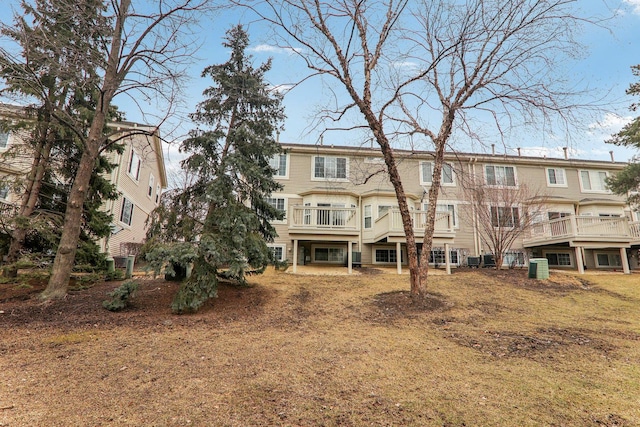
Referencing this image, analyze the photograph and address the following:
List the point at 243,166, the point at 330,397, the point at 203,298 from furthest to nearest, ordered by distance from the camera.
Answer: the point at 243,166, the point at 203,298, the point at 330,397

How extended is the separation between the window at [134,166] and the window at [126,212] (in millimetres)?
1590

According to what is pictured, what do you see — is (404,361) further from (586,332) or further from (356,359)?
(586,332)

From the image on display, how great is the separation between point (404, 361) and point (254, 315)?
3.78 metres

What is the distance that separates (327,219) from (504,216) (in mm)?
8466

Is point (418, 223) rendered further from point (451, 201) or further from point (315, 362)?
point (315, 362)

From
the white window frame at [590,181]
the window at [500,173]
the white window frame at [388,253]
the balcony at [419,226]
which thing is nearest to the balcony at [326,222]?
the balcony at [419,226]

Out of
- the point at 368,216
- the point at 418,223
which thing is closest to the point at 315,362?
the point at 418,223

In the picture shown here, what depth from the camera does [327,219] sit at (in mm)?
13375

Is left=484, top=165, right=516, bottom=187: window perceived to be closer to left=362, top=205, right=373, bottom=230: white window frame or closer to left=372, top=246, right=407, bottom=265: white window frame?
left=372, top=246, right=407, bottom=265: white window frame

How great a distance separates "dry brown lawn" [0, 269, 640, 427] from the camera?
2947 millimetres

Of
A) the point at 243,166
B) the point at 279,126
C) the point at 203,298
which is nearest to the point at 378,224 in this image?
the point at 279,126

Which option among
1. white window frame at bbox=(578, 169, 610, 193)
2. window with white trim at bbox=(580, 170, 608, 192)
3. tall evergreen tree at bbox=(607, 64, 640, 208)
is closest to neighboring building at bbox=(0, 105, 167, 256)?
tall evergreen tree at bbox=(607, 64, 640, 208)

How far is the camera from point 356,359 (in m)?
4.44

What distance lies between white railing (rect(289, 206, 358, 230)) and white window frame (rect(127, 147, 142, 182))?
34.0ft
